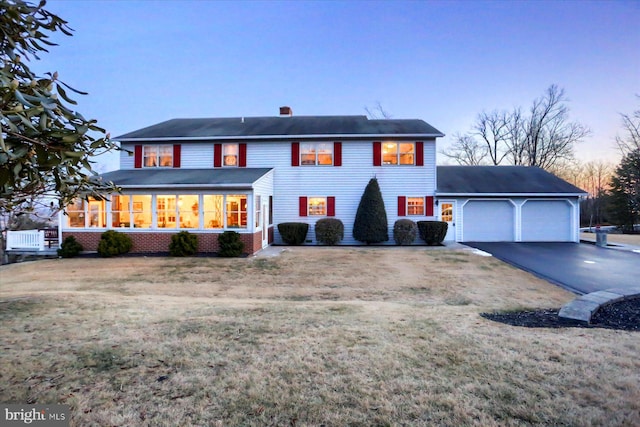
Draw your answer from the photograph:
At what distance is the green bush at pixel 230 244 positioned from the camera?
13.2m

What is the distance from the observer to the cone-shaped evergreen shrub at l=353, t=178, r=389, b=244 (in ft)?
54.6

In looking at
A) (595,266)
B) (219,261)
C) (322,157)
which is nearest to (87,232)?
(219,261)

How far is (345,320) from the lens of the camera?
523 centimetres

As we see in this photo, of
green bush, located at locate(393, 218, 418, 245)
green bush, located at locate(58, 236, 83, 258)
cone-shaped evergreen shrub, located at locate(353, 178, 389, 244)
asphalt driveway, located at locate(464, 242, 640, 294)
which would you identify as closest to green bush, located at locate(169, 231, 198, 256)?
green bush, located at locate(58, 236, 83, 258)

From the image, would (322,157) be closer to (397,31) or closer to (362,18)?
(362,18)

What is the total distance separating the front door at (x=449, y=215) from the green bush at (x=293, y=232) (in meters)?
7.22

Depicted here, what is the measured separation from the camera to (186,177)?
15156 millimetres

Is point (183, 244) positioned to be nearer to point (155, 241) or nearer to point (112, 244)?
point (155, 241)

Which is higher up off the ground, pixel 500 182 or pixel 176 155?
pixel 176 155

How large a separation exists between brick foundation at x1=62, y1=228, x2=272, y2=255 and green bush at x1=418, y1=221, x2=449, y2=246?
827 cm

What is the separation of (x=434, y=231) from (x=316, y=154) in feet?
23.4

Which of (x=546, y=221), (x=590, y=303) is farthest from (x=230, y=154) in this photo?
(x=546, y=221)

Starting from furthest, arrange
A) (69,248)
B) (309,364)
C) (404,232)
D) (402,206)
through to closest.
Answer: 1. (402,206)
2. (404,232)
3. (69,248)
4. (309,364)

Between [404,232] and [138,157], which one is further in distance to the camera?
[138,157]
